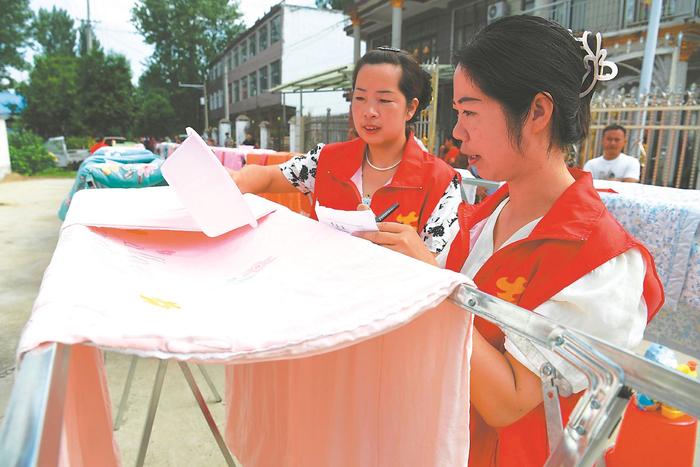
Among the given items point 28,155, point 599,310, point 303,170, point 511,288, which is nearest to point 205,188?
point 511,288

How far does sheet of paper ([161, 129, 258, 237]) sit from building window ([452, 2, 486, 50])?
1152cm

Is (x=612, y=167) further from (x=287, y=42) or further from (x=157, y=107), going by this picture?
(x=157, y=107)

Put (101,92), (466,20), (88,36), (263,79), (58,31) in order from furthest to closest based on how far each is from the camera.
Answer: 1. (58,31)
2. (263,79)
3. (88,36)
4. (101,92)
5. (466,20)

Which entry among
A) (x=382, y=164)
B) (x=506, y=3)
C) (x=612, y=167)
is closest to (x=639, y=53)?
(x=506, y=3)

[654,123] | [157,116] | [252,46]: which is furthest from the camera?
[157,116]

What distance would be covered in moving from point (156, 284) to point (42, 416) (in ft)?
1.19

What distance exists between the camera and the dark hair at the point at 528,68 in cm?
90

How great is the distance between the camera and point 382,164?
5.73 ft

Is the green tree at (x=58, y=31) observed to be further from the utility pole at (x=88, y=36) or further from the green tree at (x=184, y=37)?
the utility pole at (x=88, y=36)

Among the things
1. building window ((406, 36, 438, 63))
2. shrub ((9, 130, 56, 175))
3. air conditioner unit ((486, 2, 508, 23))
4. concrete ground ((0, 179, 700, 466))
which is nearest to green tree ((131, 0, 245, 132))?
shrub ((9, 130, 56, 175))

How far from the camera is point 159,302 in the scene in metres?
0.67

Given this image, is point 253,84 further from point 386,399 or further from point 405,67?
point 386,399

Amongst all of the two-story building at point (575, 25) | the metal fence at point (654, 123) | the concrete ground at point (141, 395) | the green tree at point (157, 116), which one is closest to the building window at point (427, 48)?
the two-story building at point (575, 25)

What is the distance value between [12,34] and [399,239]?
112 feet
